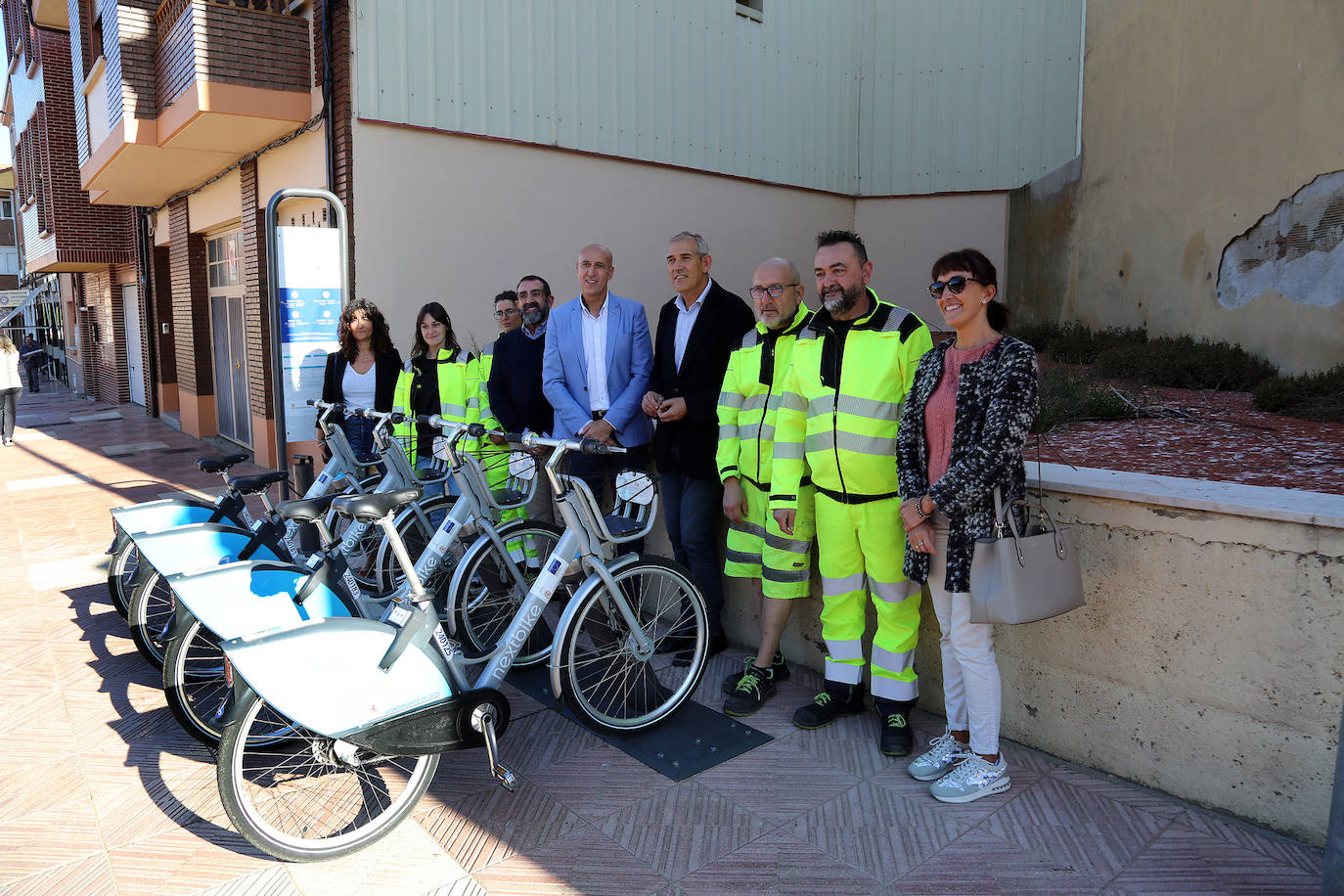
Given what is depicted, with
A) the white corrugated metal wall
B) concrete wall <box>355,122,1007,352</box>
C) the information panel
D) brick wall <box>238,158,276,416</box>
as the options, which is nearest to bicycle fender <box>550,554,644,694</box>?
the information panel

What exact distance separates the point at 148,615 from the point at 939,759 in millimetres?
3885

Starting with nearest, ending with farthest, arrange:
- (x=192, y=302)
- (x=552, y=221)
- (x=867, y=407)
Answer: (x=867, y=407), (x=552, y=221), (x=192, y=302)

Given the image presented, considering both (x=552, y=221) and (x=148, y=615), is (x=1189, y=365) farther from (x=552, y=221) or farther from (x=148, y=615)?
(x=148, y=615)

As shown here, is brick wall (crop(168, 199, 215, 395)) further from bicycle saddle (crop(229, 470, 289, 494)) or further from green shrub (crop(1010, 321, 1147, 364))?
green shrub (crop(1010, 321, 1147, 364))

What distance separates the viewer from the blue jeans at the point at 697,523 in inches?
176

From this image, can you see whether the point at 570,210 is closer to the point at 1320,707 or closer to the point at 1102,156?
the point at 1102,156

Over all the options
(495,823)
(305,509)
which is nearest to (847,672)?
(495,823)

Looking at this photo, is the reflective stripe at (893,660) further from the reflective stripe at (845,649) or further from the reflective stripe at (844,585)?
the reflective stripe at (844,585)

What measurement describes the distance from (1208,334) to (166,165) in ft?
38.5

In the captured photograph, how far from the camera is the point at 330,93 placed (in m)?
8.35

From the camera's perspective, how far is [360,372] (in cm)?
599

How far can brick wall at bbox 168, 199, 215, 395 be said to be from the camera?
13.5 metres

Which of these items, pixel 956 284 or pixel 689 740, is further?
pixel 689 740

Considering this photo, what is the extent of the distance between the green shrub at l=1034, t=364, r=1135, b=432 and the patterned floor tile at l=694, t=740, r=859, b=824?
3.10m
